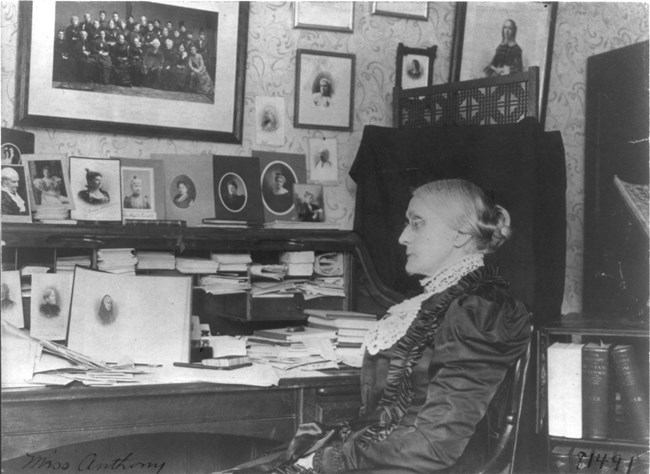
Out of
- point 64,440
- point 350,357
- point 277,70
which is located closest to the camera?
point 64,440

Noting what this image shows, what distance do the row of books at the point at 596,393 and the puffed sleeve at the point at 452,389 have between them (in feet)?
1.97

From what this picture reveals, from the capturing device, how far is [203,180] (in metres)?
2.62

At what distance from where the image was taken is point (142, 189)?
8.23ft

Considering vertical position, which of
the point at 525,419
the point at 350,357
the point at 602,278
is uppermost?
the point at 602,278

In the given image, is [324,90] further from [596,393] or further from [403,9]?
[596,393]

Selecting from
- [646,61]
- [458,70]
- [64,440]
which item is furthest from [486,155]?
[64,440]

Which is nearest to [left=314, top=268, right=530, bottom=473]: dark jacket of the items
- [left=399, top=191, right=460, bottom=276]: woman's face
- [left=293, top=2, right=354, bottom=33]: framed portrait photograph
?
[left=399, top=191, right=460, bottom=276]: woman's face

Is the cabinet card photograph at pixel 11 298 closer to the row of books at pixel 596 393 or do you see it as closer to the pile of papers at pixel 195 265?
the pile of papers at pixel 195 265

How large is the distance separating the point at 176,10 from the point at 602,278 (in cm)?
198

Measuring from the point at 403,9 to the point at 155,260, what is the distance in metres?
1.44

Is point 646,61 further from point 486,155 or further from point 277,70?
point 277,70

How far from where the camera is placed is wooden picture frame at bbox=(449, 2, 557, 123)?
307cm

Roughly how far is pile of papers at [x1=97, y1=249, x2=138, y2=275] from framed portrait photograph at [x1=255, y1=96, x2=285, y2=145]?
717 mm

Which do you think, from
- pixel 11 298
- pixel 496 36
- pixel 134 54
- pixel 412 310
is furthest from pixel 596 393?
pixel 134 54
